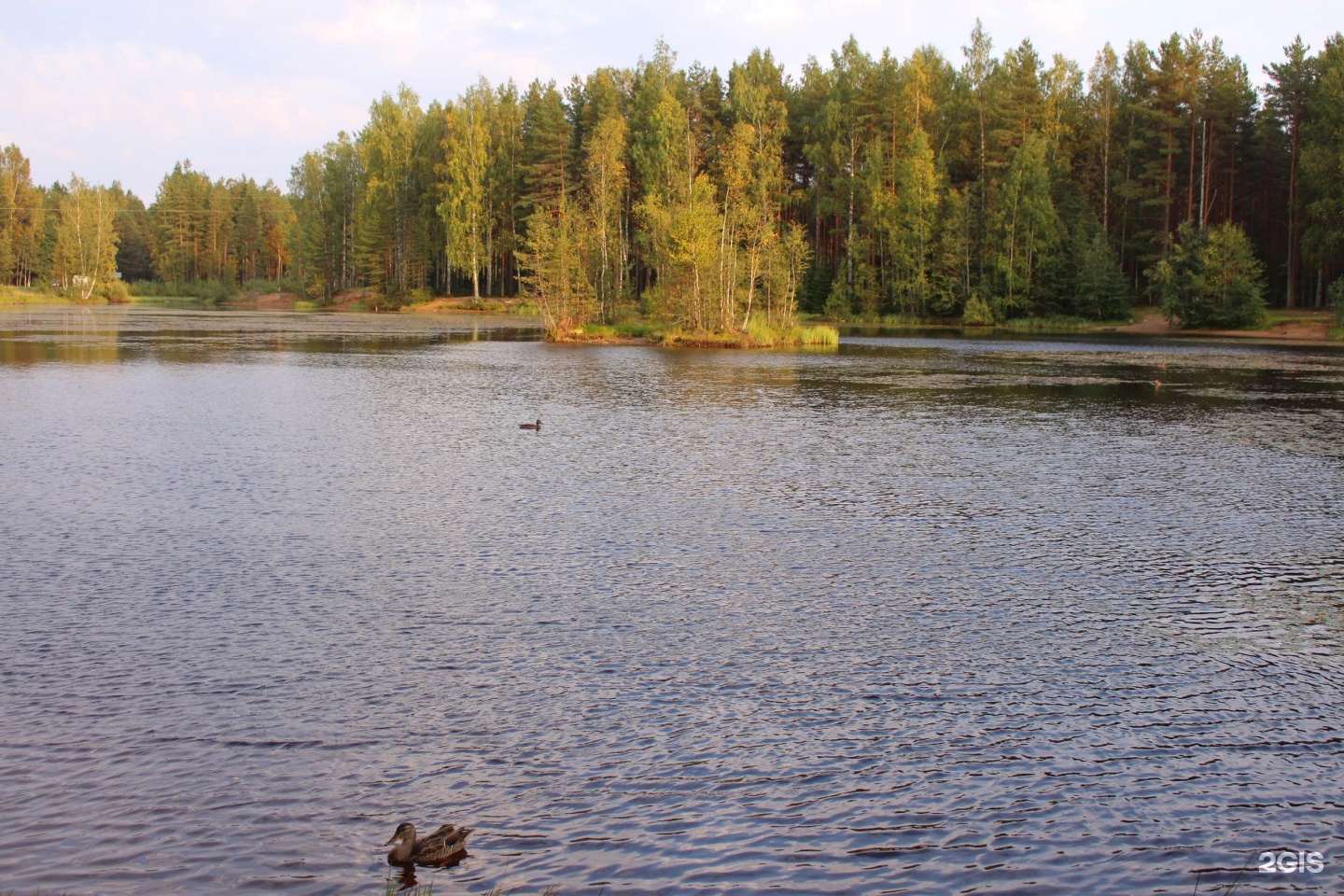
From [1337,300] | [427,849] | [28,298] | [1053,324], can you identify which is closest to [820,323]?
[1053,324]

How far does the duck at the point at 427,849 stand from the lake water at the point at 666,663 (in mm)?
100

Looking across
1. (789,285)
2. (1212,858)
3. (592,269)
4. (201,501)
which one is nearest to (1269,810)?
(1212,858)

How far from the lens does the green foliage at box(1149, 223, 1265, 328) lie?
212 feet

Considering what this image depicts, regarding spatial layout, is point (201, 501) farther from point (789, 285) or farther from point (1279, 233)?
point (1279, 233)

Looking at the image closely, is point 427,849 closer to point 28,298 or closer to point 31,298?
point 28,298

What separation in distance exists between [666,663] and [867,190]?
7765 centimetres

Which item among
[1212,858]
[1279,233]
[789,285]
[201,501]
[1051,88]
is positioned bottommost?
[1212,858]

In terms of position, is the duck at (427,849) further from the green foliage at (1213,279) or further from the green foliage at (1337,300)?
the green foliage at (1213,279)

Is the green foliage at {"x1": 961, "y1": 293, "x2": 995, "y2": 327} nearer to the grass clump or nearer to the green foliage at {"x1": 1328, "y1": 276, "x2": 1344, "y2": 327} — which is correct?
the green foliage at {"x1": 1328, "y1": 276, "x2": 1344, "y2": 327}

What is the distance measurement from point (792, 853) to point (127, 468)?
14.9 meters

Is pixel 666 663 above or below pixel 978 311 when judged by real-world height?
below

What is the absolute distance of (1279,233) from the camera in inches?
2997

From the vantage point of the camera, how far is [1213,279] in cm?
6562

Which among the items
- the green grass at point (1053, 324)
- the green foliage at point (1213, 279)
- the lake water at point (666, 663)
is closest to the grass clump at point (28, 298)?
the green grass at point (1053, 324)
